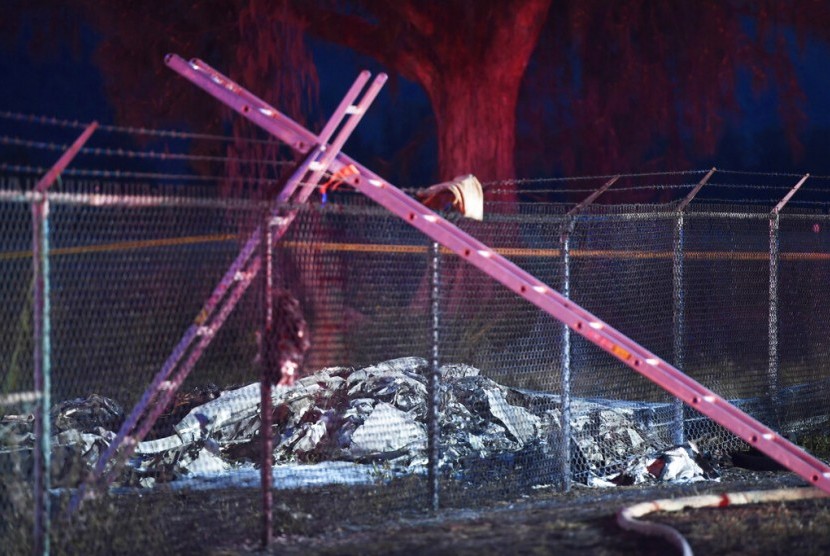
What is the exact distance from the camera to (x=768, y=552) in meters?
7.15

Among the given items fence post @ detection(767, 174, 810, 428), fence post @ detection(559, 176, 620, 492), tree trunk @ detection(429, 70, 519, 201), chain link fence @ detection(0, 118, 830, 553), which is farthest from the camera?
tree trunk @ detection(429, 70, 519, 201)

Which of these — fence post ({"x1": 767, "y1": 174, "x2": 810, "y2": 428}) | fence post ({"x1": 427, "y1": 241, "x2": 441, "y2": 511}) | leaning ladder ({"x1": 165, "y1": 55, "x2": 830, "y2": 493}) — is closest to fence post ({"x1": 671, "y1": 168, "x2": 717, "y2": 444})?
fence post ({"x1": 767, "y1": 174, "x2": 810, "y2": 428})

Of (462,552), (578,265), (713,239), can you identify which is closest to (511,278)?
(462,552)

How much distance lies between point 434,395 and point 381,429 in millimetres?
1520

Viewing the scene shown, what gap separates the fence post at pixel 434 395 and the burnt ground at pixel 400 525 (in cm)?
23

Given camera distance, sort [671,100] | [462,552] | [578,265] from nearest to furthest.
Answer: [462,552], [578,265], [671,100]

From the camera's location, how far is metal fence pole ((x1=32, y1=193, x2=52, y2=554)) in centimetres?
636

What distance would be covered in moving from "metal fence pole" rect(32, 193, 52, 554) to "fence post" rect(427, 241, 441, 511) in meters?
3.06

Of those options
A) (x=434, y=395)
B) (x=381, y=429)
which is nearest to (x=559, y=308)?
(x=434, y=395)

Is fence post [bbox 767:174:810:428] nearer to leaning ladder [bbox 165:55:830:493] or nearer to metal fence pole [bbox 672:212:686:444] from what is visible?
metal fence pole [bbox 672:212:686:444]

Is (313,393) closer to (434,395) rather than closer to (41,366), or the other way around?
(434,395)

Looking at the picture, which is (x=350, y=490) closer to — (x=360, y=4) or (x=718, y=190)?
(x=360, y=4)

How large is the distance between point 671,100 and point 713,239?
7.76 meters

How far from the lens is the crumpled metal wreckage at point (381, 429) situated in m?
9.77
